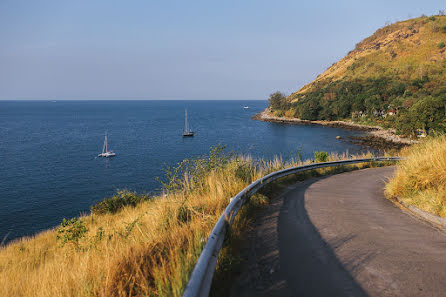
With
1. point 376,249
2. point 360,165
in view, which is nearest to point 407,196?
point 376,249

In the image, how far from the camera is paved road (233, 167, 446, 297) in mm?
3316

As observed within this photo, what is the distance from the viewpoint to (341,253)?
168 inches

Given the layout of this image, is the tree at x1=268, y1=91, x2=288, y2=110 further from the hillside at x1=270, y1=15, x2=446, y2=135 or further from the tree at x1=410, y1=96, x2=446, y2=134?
the tree at x1=410, y1=96, x2=446, y2=134

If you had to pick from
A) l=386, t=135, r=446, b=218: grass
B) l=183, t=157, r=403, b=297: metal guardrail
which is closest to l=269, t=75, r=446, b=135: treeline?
l=386, t=135, r=446, b=218: grass

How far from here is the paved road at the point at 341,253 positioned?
3.32 m

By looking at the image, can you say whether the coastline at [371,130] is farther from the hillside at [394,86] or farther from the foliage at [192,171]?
the foliage at [192,171]

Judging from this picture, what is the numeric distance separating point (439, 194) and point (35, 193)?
1514 inches

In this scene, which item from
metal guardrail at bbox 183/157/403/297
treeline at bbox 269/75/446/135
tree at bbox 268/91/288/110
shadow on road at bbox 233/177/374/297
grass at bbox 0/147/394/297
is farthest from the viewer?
tree at bbox 268/91/288/110

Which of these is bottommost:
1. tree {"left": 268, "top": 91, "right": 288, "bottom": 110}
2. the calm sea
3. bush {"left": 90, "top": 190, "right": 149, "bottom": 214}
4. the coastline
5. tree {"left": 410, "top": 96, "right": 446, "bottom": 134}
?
the calm sea

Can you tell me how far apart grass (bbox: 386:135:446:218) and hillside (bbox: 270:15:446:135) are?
183ft

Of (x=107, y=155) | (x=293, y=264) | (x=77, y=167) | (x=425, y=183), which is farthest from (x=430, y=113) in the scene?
(x=77, y=167)

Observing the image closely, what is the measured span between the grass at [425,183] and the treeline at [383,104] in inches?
2185

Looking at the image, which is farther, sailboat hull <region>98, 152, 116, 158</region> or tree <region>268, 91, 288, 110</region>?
tree <region>268, 91, 288, 110</region>

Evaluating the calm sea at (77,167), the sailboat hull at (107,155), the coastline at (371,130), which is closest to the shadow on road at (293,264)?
the calm sea at (77,167)
